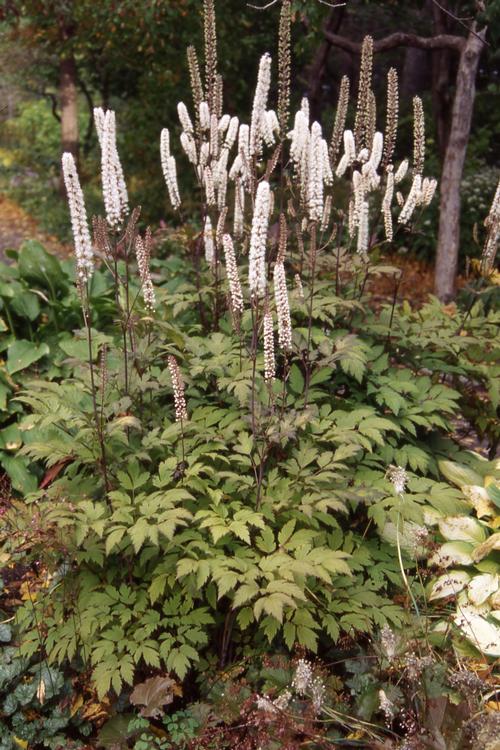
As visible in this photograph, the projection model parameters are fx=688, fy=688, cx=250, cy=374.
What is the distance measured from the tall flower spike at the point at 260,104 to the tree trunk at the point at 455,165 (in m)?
4.53

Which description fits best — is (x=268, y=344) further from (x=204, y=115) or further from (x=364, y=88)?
(x=364, y=88)

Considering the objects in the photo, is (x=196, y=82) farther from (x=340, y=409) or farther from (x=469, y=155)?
(x=469, y=155)

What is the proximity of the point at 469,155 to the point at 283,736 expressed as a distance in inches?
442

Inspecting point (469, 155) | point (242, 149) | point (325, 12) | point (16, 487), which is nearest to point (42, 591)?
point (16, 487)

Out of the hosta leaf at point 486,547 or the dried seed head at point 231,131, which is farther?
the dried seed head at point 231,131

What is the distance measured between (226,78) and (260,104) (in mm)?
9038

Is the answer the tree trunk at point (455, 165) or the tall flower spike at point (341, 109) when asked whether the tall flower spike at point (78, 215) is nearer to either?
the tall flower spike at point (341, 109)

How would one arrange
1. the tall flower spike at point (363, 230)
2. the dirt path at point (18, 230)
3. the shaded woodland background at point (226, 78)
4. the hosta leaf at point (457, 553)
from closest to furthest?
the hosta leaf at point (457, 553)
the tall flower spike at point (363, 230)
the shaded woodland background at point (226, 78)
the dirt path at point (18, 230)

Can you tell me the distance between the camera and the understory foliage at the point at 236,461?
9.61 ft

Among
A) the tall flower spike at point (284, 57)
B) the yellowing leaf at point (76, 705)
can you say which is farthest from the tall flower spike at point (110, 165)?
the yellowing leaf at point (76, 705)

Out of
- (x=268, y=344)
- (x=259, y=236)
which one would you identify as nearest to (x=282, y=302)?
(x=268, y=344)

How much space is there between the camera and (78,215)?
274cm

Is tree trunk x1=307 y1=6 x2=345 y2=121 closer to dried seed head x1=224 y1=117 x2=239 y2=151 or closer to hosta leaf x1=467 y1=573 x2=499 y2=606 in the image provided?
dried seed head x1=224 y1=117 x2=239 y2=151

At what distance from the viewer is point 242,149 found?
11.7 feet
